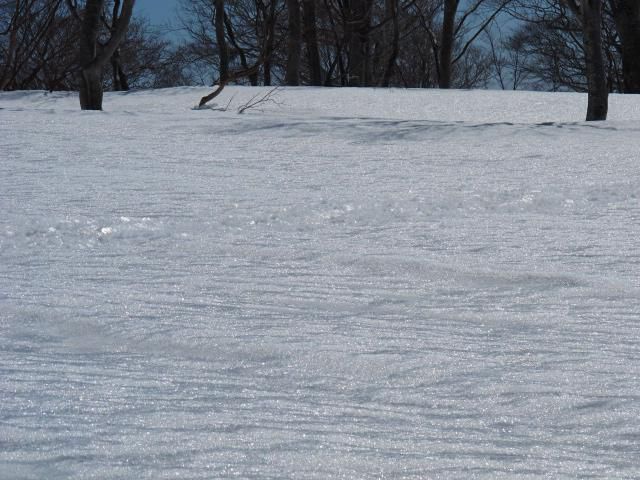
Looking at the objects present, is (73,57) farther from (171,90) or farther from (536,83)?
(536,83)

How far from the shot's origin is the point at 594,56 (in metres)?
8.32

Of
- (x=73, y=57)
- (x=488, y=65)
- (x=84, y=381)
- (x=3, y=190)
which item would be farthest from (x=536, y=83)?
(x=84, y=381)

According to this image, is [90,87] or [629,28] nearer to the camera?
[90,87]

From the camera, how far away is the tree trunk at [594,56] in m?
8.15

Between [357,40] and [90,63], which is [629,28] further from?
[90,63]

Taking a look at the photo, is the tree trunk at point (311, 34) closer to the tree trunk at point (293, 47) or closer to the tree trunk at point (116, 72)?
the tree trunk at point (293, 47)

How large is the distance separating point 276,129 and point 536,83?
23.3m

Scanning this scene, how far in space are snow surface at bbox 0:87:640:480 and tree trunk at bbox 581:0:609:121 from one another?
12.6 ft

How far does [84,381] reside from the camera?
1.58m

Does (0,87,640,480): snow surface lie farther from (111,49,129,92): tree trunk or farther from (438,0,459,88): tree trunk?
(111,49,129,92): tree trunk

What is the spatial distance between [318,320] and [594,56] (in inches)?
280

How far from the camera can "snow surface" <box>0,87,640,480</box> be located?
129cm

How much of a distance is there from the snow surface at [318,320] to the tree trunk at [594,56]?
3.86 meters

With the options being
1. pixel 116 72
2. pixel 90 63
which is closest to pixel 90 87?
pixel 90 63
